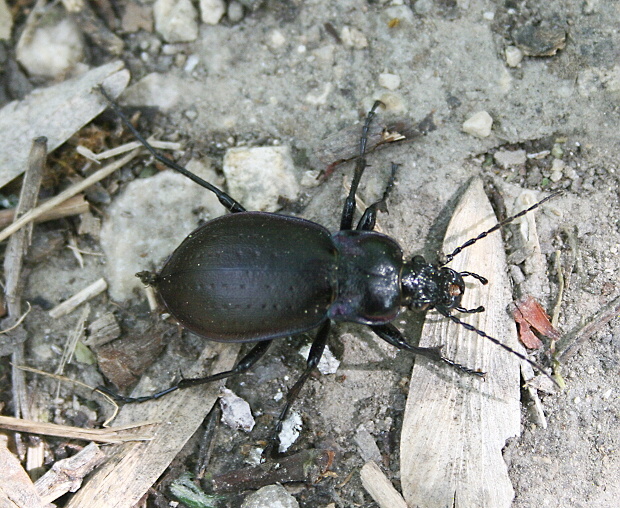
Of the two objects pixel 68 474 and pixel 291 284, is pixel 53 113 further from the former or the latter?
pixel 68 474

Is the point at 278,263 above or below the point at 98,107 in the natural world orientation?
below

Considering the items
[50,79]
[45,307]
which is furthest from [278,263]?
[50,79]

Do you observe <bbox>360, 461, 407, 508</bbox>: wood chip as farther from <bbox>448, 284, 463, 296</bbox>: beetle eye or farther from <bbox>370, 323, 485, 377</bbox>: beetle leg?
<bbox>448, 284, 463, 296</bbox>: beetle eye

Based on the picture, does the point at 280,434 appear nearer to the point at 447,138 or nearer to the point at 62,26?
the point at 447,138

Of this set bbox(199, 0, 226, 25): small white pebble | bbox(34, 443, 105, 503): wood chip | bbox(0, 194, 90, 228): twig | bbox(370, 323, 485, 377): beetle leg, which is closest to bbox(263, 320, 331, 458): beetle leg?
bbox(370, 323, 485, 377): beetle leg

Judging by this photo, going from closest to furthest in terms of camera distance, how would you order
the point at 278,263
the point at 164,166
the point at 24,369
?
the point at 278,263 < the point at 24,369 < the point at 164,166

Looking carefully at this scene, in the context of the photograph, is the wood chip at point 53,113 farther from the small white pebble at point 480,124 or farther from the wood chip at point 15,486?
the small white pebble at point 480,124

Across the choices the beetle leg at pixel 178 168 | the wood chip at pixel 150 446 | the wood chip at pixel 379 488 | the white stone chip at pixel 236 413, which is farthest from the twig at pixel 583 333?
the beetle leg at pixel 178 168
